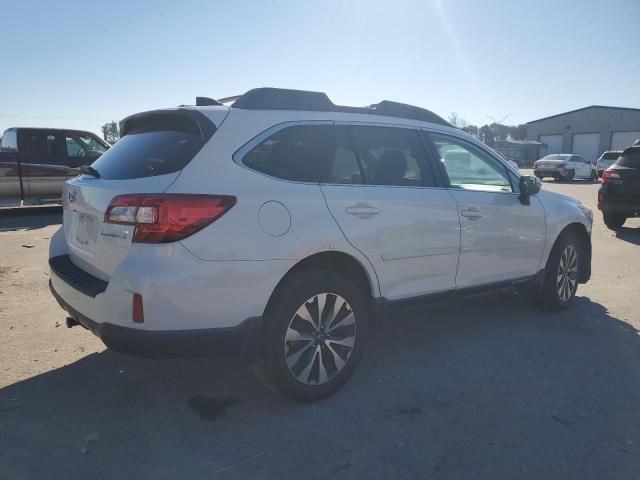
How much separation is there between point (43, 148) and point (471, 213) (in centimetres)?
1067

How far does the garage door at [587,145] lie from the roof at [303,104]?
5387 cm

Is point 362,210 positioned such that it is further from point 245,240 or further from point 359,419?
point 359,419

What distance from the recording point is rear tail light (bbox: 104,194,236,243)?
2.65 metres

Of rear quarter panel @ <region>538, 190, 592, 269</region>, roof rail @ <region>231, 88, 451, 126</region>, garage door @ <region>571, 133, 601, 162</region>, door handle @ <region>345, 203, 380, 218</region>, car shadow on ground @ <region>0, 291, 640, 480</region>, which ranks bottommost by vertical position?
car shadow on ground @ <region>0, 291, 640, 480</region>

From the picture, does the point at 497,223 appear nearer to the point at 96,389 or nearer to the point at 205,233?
the point at 205,233

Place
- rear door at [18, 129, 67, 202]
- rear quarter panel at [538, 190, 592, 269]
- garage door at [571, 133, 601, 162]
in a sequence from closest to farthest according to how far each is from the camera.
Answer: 1. rear quarter panel at [538, 190, 592, 269]
2. rear door at [18, 129, 67, 202]
3. garage door at [571, 133, 601, 162]

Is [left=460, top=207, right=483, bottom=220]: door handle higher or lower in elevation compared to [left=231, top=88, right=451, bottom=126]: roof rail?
lower

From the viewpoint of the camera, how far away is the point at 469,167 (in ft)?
14.4

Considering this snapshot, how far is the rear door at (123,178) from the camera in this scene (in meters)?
2.80

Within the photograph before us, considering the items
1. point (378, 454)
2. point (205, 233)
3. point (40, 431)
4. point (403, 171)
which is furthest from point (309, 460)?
point (403, 171)

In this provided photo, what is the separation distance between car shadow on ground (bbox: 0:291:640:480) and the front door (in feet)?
2.24

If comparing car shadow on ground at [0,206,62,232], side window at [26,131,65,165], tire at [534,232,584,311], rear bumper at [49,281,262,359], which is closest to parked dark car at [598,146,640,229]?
tire at [534,232,584,311]

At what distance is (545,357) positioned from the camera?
4059mm

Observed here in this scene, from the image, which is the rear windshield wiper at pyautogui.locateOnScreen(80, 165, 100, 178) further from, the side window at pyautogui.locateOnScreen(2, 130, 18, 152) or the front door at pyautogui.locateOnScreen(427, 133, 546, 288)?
the side window at pyautogui.locateOnScreen(2, 130, 18, 152)
